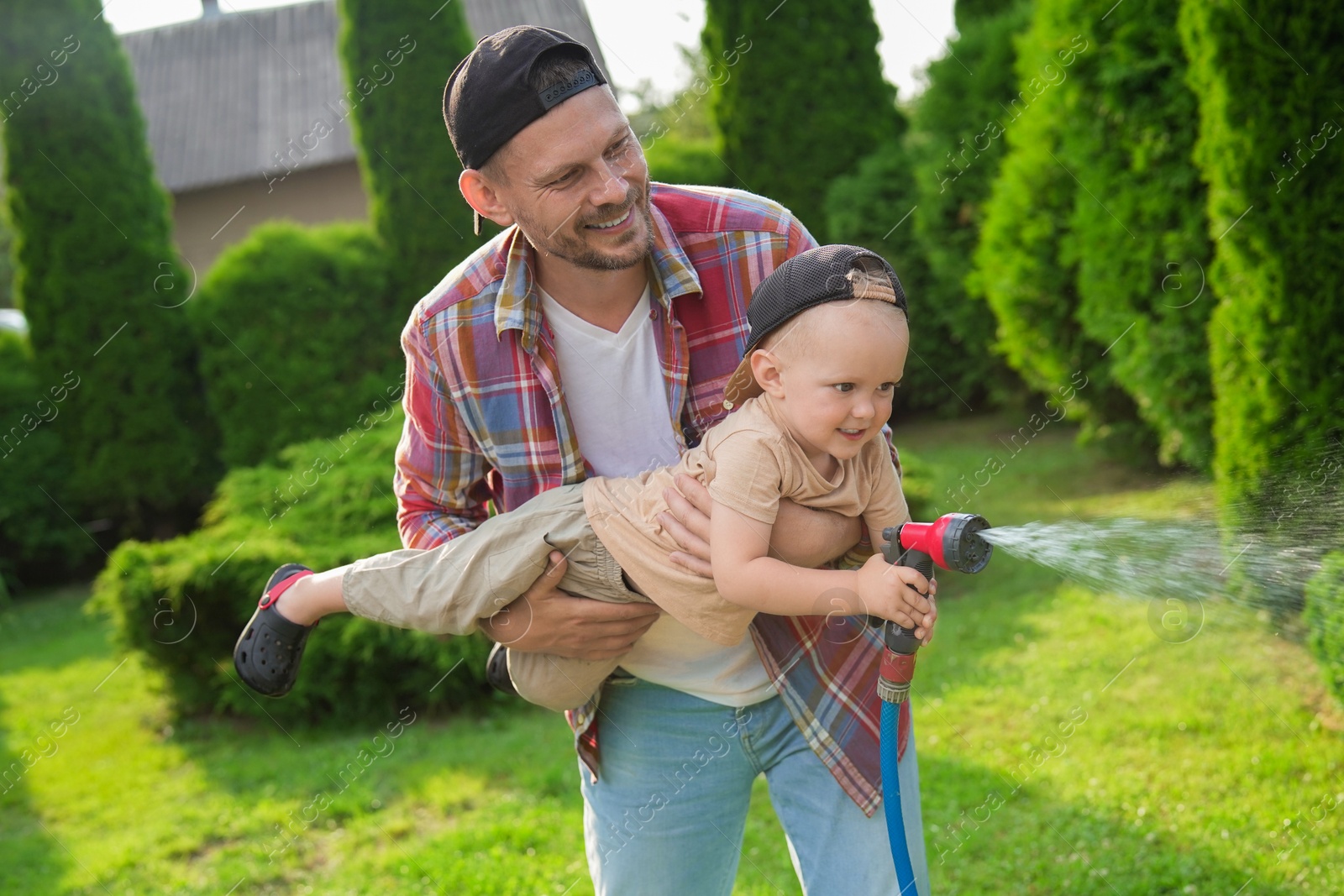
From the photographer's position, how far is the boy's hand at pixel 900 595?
1898 mm

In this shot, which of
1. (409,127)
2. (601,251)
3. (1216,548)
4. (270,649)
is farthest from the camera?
(409,127)

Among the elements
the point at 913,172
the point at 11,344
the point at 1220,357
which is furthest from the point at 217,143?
the point at 1220,357

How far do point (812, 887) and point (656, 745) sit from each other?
0.45m

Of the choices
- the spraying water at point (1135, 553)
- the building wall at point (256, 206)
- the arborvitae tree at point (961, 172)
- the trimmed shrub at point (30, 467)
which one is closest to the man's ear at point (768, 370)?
the spraying water at point (1135, 553)

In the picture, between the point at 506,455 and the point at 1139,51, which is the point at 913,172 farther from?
the point at 506,455

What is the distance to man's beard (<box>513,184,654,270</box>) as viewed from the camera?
2316mm

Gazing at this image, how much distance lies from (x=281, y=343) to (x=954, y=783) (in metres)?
8.18

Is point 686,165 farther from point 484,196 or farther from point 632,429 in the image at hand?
point 632,429

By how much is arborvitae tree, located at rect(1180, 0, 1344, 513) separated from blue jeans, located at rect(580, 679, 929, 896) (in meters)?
2.75

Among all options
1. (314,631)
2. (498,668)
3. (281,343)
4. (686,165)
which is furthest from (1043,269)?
(281,343)

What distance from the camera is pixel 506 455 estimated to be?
2582 mm

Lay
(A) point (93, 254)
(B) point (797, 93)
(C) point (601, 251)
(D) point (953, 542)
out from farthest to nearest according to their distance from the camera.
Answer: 1. (B) point (797, 93)
2. (A) point (93, 254)
3. (C) point (601, 251)
4. (D) point (953, 542)

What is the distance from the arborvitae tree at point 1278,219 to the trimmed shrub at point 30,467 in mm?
9865

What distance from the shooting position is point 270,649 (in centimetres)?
274
